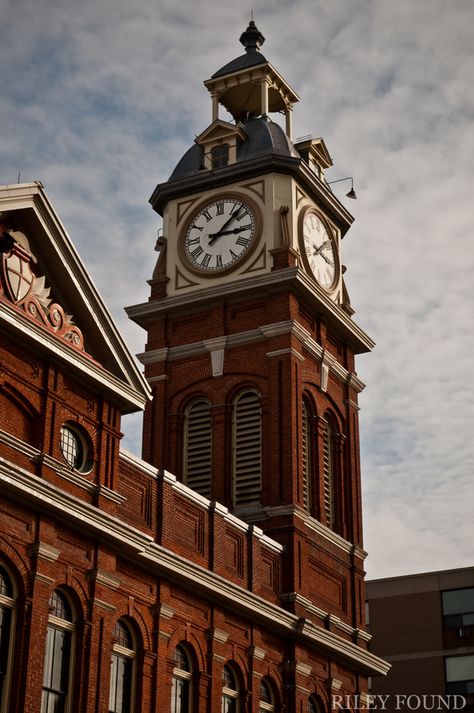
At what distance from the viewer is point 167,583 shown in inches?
1313

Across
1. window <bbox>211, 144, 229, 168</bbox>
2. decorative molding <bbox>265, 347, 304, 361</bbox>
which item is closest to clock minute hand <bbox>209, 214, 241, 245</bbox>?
window <bbox>211, 144, 229, 168</bbox>

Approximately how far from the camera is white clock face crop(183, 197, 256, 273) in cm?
4469

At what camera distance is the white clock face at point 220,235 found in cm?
4469

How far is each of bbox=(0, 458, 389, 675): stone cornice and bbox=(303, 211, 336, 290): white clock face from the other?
41.6 feet

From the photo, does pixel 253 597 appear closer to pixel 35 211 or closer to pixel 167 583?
pixel 167 583

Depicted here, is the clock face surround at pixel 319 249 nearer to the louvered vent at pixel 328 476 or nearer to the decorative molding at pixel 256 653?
the louvered vent at pixel 328 476

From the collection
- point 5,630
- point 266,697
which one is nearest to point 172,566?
point 5,630

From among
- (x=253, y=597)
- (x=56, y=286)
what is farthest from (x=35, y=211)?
(x=253, y=597)

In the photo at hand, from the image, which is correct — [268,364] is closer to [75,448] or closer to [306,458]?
[306,458]

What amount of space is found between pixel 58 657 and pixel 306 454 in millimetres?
15570

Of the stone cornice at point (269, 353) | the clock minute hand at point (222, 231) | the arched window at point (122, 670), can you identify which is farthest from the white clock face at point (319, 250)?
the arched window at point (122, 670)

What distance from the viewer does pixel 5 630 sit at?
1078 inches

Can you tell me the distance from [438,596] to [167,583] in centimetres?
3473

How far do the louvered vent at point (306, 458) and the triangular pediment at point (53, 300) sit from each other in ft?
34.4
